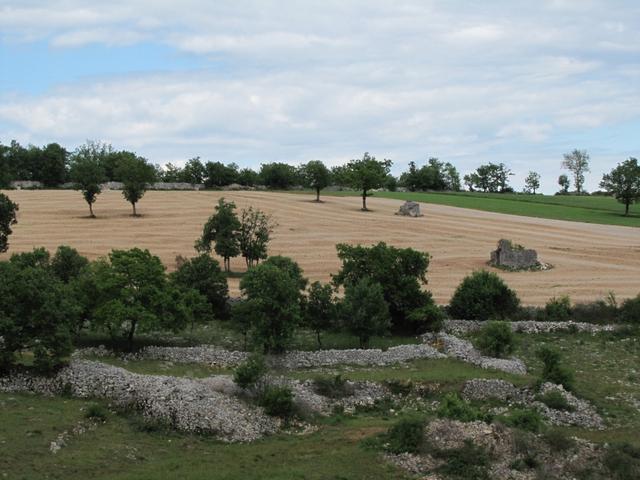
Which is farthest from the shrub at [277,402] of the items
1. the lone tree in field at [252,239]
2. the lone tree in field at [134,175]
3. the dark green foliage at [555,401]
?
the lone tree in field at [134,175]

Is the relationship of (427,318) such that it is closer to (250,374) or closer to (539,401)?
(539,401)

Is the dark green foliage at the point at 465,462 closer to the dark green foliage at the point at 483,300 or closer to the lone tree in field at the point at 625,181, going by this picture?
the dark green foliage at the point at 483,300

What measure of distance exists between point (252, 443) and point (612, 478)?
14.0m

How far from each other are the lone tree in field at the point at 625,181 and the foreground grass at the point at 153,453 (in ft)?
334

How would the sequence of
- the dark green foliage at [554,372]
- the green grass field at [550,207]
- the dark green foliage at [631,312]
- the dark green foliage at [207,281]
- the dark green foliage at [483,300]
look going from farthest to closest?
the green grass field at [550,207]
the dark green foliage at [631,312]
the dark green foliage at [483,300]
the dark green foliage at [207,281]
the dark green foliage at [554,372]

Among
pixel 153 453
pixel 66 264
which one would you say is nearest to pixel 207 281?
pixel 66 264

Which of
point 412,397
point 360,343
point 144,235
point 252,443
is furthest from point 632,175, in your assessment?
point 252,443

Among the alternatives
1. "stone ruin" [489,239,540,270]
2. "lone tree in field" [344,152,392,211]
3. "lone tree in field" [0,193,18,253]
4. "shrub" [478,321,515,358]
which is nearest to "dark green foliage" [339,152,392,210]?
"lone tree in field" [344,152,392,211]

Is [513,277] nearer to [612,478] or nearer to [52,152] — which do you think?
[612,478]

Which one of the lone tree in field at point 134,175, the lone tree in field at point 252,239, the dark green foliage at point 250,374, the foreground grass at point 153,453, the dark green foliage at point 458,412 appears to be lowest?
the foreground grass at point 153,453

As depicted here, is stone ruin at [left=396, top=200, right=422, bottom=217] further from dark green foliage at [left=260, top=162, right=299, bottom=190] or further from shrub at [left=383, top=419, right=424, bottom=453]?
shrub at [left=383, top=419, right=424, bottom=453]

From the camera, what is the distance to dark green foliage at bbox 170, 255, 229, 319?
54875mm

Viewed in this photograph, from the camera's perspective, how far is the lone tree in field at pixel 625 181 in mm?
122875

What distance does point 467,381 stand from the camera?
3991 cm
